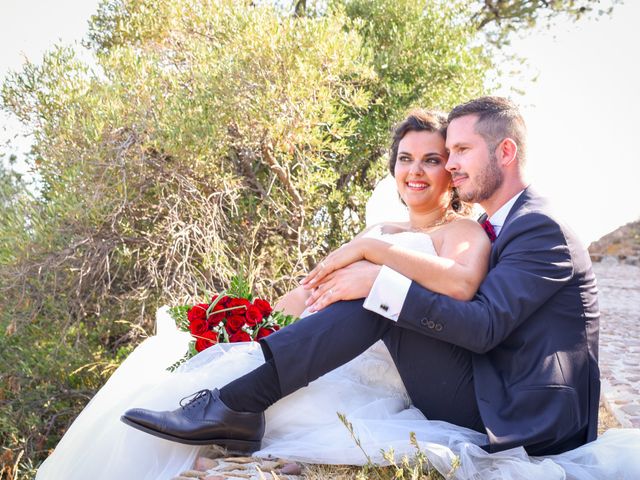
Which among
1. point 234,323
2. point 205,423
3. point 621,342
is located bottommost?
point 621,342

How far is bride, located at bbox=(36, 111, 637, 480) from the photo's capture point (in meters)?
2.62

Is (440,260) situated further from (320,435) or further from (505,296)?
(320,435)

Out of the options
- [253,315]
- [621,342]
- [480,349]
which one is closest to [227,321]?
[253,315]

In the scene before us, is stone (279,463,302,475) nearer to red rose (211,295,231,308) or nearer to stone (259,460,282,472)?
A: stone (259,460,282,472)

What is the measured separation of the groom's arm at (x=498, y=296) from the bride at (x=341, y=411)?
126 millimetres

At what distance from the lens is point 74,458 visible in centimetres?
295

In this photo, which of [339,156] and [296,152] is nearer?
[296,152]

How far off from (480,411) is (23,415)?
4.80 meters

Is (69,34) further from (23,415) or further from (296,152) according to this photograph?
(23,415)

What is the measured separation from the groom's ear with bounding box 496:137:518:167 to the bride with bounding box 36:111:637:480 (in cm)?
32

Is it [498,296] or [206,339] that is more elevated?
[498,296]

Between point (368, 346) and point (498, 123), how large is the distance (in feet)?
4.05

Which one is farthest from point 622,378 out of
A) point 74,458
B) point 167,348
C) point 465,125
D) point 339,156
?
point 74,458

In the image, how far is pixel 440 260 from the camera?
9.40 ft
